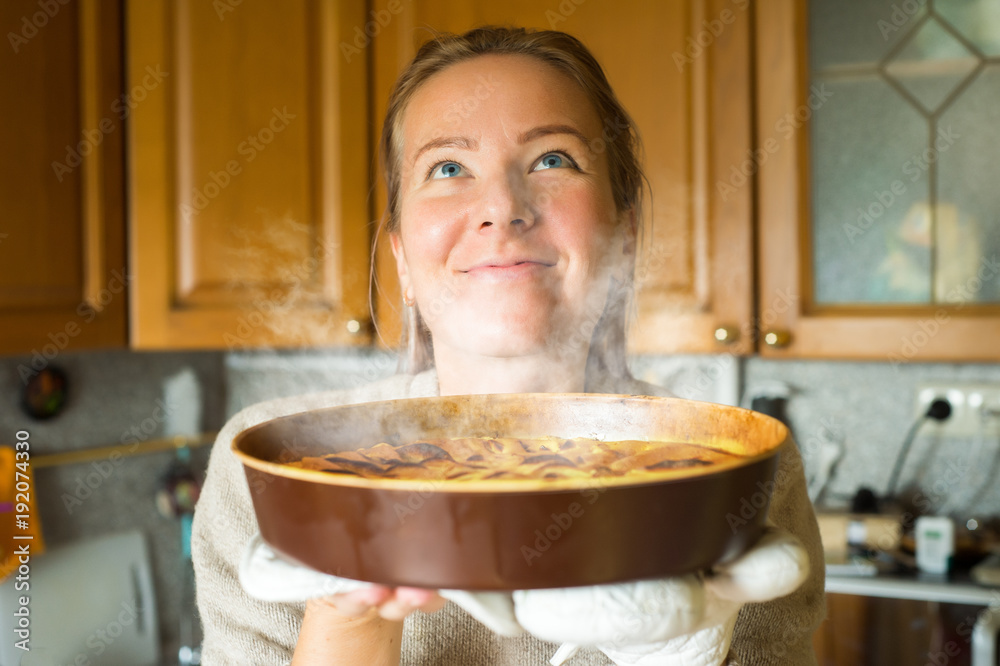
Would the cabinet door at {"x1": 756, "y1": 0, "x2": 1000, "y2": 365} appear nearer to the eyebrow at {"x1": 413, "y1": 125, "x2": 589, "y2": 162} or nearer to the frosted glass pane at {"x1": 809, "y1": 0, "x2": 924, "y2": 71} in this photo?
the frosted glass pane at {"x1": 809, "y1": 0, "x2": 924, "y2": 71}

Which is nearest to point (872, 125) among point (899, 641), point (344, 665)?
point (899, 641)

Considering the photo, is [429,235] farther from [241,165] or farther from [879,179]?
[879,179]

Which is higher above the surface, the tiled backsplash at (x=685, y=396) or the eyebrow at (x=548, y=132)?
the eyebrow at (x=548, y=132)

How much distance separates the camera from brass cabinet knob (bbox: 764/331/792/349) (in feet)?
4.88

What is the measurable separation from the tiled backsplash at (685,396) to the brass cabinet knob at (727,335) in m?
0.38

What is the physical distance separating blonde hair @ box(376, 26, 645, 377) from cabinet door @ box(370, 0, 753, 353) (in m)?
0.39

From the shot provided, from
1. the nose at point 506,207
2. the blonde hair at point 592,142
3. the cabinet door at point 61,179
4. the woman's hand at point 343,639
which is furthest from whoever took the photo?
the cabinet door at point 61,179

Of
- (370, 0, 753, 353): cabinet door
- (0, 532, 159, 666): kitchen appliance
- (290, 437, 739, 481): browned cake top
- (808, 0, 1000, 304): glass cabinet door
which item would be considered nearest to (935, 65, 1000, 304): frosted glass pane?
(808, 0, 1000, 304): glass cabinet door

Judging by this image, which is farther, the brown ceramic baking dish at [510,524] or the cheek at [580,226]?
the cheek at [580,226]

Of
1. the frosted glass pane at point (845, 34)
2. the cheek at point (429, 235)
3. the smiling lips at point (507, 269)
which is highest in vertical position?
the frosted glass pane at point (845, 34)

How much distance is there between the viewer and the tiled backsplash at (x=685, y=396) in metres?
1.78

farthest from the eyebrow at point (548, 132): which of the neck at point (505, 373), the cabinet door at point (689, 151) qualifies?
the cabinet door at point (689, 151)

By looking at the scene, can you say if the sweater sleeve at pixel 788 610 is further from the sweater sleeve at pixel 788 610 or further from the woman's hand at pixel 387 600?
the woman's hand at pixel 387 600

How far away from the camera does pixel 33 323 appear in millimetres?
1418
